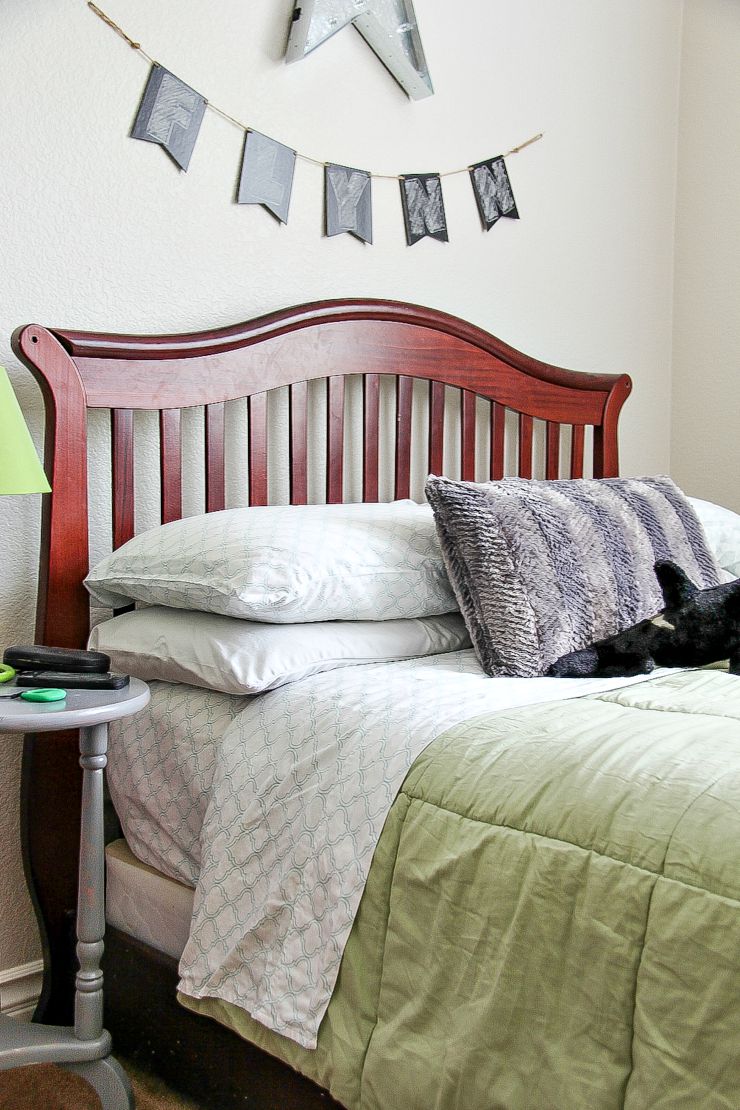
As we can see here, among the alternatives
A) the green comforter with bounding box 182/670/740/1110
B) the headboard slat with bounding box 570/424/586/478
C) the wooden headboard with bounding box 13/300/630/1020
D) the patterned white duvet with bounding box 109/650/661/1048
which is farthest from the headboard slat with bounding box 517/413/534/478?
the green comforter with bounding box 182/670/740/1110

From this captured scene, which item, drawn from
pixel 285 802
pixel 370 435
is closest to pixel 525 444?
pixel 370 435

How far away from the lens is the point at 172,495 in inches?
68.2

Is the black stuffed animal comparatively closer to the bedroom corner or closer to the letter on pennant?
the bedroom corner

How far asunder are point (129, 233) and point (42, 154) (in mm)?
184

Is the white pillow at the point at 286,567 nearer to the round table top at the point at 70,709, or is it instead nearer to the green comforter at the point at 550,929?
the round table top at the point at 70,709

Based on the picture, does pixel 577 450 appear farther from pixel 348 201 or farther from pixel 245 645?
pixel 245 645

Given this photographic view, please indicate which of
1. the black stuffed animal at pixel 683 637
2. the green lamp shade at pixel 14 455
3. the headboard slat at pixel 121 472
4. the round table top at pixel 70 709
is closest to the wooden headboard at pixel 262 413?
the headboard slat at pixel 121 472

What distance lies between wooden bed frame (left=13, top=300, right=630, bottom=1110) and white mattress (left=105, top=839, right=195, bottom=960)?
25mm

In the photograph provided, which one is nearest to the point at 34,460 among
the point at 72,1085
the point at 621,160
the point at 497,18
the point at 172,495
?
the point at 172,495

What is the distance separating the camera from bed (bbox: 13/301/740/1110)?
87 cm

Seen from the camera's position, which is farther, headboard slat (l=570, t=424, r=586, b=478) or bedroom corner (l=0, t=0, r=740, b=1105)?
headboard slat (l=570, t=424, r=586, b=478)

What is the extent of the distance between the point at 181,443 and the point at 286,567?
49cm

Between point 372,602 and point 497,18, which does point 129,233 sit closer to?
point 372,602

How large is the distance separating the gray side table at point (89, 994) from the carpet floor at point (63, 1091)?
0.26ft
